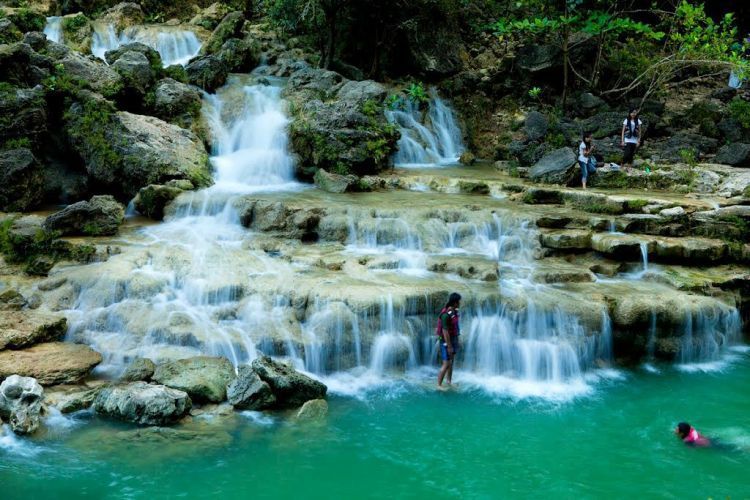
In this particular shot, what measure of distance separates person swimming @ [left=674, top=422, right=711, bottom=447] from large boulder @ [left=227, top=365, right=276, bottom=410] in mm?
5913

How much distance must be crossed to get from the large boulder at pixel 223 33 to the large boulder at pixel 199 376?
18.4 metres

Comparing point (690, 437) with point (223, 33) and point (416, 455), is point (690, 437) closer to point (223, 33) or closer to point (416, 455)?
point (416, 455)

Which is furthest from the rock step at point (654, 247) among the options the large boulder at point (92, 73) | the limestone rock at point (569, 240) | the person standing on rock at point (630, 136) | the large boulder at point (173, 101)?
the large boulder at point (92, 73)

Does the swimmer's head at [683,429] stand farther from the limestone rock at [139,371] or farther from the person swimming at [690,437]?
the limestone rock at [139,371]

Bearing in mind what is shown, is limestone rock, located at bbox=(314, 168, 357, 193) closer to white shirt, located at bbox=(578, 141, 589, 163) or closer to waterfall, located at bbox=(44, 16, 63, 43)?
white shirt, located at bbox=(578, 141, 589, 163)

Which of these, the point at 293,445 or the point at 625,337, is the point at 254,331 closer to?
the point at 293,445

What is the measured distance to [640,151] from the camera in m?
19.7

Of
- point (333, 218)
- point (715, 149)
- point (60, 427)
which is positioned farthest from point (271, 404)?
point (715, 149)

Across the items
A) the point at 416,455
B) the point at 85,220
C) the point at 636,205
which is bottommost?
the point at 416,455

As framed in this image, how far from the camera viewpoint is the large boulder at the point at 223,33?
2481 centimetres

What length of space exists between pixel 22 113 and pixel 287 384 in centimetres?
1141

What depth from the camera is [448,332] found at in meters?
9.66

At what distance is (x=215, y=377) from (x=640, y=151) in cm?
1609

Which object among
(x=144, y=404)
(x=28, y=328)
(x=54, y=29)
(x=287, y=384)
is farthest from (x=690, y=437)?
(x=54, y=29)
